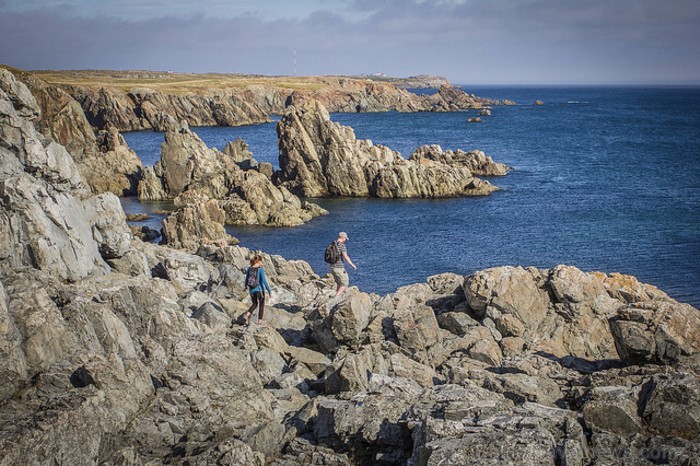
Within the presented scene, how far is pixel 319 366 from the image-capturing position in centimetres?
1969

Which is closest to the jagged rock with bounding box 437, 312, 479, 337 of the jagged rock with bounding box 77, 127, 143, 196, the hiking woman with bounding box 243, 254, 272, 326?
the hiking woman with bounding box 243, 254, 272, 326

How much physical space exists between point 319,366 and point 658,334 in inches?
381

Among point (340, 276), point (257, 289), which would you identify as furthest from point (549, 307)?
point (257, 289)

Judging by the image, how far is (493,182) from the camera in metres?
91.9

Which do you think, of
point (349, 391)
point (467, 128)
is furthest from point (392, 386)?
point (467, 128)

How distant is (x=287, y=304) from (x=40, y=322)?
12.5 meters

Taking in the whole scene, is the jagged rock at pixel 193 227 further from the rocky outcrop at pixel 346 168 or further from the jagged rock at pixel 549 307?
the jagged rock at pixel 549 307

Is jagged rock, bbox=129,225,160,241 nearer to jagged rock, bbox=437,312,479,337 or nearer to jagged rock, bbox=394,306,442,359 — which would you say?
jagged rock, bbox=437,312,479,337

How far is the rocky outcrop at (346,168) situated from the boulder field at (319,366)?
57141mm

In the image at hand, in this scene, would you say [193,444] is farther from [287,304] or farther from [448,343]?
[287,304]

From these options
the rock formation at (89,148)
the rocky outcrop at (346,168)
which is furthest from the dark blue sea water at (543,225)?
the rock formation at (89,148)

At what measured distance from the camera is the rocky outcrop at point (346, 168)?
84.7 metres

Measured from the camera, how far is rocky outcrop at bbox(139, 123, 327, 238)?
2336 inches

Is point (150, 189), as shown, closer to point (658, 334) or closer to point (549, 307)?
point (549, 307)
